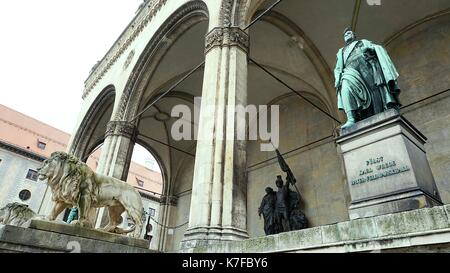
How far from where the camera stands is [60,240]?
353cm

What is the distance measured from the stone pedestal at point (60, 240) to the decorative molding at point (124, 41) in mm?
8296

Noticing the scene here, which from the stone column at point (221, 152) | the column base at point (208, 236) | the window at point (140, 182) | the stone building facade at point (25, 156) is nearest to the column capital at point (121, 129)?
the stone column at point (221, 152)

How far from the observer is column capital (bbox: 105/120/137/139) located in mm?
9266

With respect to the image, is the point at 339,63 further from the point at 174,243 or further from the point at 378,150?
the point at 174,243

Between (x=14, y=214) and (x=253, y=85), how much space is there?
374 inches

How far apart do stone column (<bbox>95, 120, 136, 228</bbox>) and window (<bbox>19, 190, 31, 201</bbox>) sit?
14692 millimetres

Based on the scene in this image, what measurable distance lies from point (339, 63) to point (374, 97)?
2.36ft

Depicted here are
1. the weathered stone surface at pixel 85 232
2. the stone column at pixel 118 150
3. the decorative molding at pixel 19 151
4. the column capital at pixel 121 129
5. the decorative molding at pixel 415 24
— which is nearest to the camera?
the weathered stone surface at pixel 85 232

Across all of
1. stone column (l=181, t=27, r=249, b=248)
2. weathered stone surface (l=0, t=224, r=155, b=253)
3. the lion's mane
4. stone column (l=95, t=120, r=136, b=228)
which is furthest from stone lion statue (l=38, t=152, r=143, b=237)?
stone column (l=95, t=120, r=136, b=228)

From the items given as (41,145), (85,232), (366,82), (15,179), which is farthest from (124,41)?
(41,145)

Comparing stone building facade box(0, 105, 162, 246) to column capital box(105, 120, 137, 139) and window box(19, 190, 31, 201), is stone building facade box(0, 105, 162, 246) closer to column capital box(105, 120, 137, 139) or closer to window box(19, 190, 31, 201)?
window box(19, 190, 31, 201)

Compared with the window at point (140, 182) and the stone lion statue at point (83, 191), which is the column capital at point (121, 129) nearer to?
the stone lion statue at point (83, 191)

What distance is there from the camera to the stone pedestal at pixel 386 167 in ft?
8.16

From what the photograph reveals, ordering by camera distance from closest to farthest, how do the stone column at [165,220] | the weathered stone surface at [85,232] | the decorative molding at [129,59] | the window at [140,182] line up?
the weathered stone surface at [85,232] → the decorative molding at [129,59] → the stone column at [165,220] → the window at [140,182]
